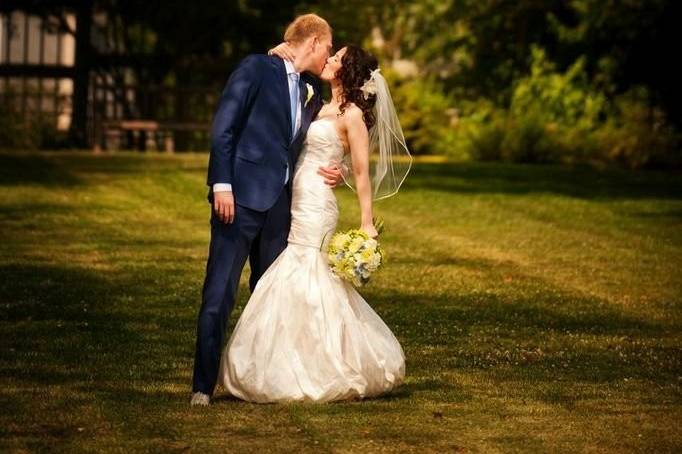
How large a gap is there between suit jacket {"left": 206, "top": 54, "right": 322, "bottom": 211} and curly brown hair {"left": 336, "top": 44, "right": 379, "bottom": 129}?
414mm

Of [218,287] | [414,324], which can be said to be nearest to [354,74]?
[218,287]

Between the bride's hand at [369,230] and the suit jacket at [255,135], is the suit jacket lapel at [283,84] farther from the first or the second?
the bride's hand at [369,230]

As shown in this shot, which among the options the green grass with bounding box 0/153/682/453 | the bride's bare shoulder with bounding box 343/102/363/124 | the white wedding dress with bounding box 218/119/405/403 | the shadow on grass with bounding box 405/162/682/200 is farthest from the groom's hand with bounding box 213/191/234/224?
the shadow on grass with bounding box 405/162/682/200

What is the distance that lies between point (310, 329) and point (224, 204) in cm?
85

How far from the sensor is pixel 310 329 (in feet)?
27.2

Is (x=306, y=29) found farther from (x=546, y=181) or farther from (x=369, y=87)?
(x=546, y=181)

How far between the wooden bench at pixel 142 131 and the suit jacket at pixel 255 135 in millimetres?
27033

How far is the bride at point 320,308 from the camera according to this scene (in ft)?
26.9

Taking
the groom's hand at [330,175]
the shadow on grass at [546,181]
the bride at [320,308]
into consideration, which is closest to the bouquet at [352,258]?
→ the bride at [320,308]

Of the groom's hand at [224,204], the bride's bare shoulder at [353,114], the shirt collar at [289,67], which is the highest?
the shirt collar at [289,67]

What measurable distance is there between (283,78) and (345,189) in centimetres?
1714

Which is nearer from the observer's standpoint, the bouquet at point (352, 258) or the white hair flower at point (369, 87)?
the bouquet at point (352, 258)

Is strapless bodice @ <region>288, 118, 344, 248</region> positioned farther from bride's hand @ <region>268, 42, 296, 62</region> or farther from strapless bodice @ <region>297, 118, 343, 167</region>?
bride's hand @ <region>268, 42, 296, 62</region>

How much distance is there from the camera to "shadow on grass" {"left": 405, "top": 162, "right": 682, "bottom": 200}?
24703 millimetres
